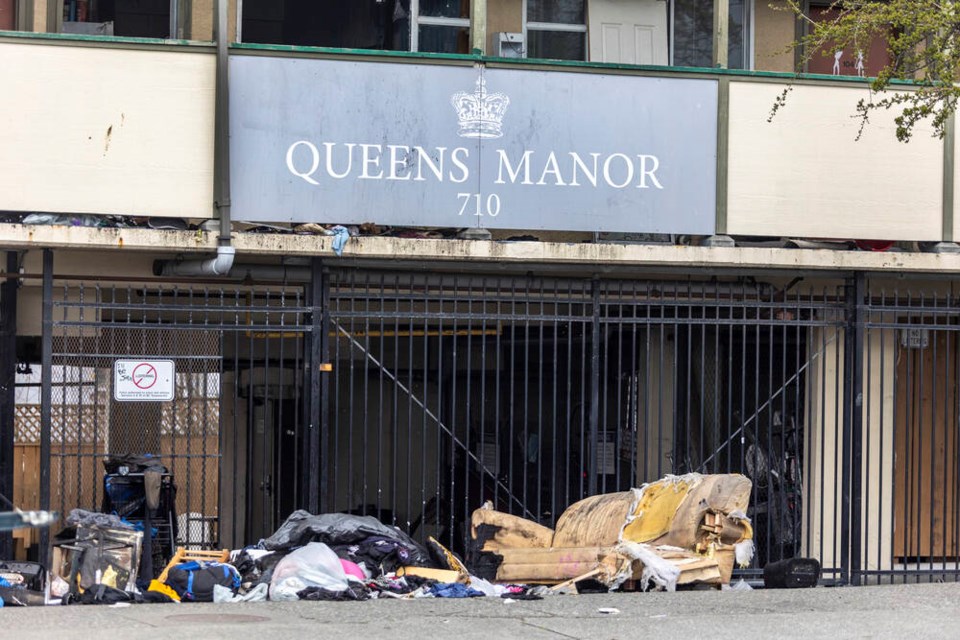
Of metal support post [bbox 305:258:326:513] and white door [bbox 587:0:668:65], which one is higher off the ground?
white door [bbox 587:0:668:65]

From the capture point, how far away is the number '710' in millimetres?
10070

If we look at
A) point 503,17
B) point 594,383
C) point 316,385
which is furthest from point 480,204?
point 503,17

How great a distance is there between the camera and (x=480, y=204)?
33.1 ft

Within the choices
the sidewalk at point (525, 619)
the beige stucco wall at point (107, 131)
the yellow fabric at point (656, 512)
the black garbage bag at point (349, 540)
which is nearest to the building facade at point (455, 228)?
the beige stucco wall at point (107, 131)

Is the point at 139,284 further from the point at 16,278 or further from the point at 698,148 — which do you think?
the point at 698,148

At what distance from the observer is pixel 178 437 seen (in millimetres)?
10633

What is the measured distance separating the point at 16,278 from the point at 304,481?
2.63m

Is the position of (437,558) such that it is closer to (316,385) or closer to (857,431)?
(316,385)

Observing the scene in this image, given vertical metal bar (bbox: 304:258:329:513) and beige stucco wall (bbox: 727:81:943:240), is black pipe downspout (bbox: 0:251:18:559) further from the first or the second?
beige stucco wall (bbox: 727:81:943:240)

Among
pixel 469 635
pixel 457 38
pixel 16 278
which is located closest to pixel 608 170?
pixel 457 38

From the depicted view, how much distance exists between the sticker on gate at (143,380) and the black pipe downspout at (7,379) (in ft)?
3.47

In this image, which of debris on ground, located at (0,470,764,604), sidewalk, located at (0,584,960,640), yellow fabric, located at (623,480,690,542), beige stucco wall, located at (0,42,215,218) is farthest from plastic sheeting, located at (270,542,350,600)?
beige stucco wall, located at (0,42,215,218)

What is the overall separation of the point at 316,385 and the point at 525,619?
8.14ft

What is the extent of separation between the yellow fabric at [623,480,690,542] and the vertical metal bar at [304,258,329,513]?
227cm
